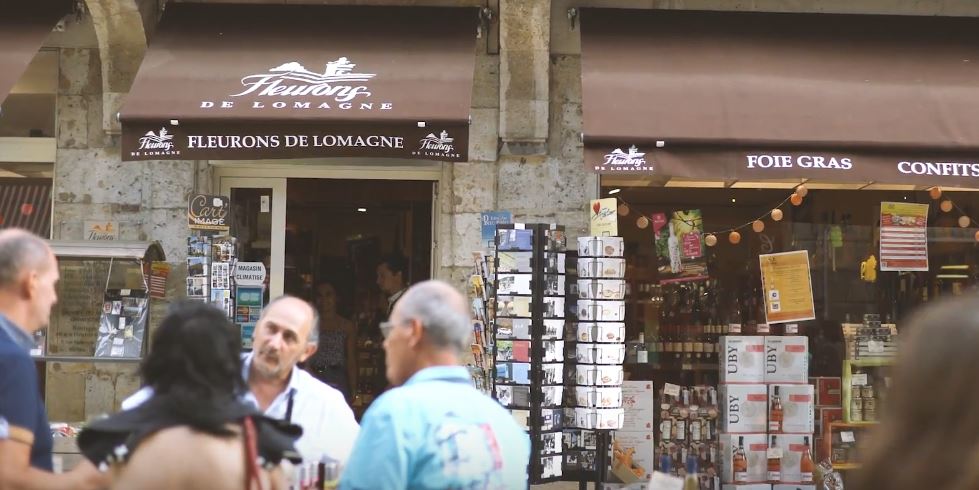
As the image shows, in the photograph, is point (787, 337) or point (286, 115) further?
point (787, 337)

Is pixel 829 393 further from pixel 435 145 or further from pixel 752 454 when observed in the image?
pixel 435 145

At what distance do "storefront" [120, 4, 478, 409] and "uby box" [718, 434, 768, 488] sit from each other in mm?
2467

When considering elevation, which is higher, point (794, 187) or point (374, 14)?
point (374, 14)

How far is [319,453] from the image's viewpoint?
12.6 feet

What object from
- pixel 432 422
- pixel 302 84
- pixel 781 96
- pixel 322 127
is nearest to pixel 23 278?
pixel 432 422

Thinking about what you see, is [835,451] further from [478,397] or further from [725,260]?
[478,397]

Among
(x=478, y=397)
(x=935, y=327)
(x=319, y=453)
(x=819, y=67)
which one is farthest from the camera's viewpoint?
(x=819, y=67)

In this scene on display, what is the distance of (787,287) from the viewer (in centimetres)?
784

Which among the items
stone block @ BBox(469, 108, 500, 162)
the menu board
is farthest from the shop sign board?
stone block @ BBox(469, 108, 500, 162)

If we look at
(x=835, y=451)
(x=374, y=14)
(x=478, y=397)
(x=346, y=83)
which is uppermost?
(x=374, y=14)

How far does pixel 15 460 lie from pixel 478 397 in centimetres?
135

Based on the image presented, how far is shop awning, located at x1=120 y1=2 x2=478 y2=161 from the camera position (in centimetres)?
648

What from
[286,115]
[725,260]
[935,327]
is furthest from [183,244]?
[935,327]

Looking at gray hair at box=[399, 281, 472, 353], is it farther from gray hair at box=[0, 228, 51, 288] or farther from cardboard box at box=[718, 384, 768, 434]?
cardboard box at box=[718, 384, 768, 434]
